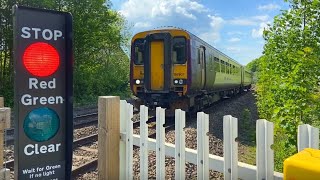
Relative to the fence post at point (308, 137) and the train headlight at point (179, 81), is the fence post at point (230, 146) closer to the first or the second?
the fence post at point (308, 137)

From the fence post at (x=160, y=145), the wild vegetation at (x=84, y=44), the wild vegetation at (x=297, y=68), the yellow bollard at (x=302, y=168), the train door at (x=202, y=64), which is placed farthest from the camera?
the wild vegetation at (x=84, y=44)

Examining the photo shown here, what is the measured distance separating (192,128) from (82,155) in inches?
155

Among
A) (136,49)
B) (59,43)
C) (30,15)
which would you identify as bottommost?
(59,43)

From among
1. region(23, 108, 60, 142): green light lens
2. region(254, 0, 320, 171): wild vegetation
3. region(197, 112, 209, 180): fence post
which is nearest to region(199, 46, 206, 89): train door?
region(254, 0, 320, 171): wild vegetation

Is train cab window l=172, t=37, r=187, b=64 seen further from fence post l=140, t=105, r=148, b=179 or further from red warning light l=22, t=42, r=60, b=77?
red warning light l=22, t=42, r=60, b=77

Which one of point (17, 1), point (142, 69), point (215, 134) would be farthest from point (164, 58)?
point (17, 1)

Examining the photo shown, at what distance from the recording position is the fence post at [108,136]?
3.04 m

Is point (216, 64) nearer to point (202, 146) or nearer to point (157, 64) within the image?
point (157, 64)

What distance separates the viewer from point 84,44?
24.8 m

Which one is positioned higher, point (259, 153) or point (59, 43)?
point (59, 43)

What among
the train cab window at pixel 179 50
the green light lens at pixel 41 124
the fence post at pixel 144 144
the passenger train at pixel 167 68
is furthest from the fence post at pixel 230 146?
the train cab window at pixel 179 50

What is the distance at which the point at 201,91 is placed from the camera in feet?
44.5

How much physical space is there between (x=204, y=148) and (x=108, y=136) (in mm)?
905

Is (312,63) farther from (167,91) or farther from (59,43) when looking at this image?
(167,91)
